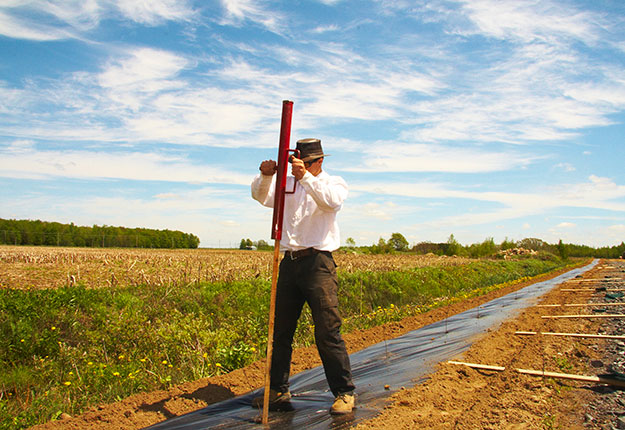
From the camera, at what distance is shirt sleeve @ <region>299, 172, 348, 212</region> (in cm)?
353

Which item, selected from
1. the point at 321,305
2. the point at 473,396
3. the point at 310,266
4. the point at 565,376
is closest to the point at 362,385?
the point at 473,396

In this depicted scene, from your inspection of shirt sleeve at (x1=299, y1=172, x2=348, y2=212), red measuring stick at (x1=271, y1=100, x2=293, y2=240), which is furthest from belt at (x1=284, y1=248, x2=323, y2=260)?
shirt sleeve at (x1=299, y1=172, x2=348, y2=212)

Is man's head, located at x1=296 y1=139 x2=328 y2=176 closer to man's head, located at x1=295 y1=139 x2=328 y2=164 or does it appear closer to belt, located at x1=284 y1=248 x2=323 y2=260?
man's head, located at x1=295 y1=139 x2=328 y2=164

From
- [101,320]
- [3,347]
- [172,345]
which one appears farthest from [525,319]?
[3,347]

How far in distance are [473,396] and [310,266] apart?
1.95 metres

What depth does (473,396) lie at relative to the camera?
4258 millimetres

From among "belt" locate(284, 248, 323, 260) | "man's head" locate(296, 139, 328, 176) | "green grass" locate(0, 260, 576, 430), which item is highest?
"man's head" locate(296, 139, 328, 176)

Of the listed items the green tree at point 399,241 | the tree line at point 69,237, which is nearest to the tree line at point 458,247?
the green tree at point 399,241

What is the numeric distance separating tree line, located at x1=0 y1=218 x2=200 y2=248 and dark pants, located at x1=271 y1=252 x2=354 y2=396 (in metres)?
81.4

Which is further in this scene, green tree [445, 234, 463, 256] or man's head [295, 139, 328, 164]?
green tree [445, 234, 463, 256]

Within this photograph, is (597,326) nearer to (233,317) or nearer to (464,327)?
(464,327)

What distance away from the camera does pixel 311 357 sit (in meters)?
6.47

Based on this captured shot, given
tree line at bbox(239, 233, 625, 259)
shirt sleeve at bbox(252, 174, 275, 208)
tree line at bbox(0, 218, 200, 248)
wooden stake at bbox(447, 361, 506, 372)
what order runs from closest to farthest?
shirt sleeve at bbox(252, 174, 275, 208) < wooden stake at bbox(447, 361, 506, 372) < tree line at bbox(239, 233, 625, 259) < tree line at bbox(0, 218, 200, 248)

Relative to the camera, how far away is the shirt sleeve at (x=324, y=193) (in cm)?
353
